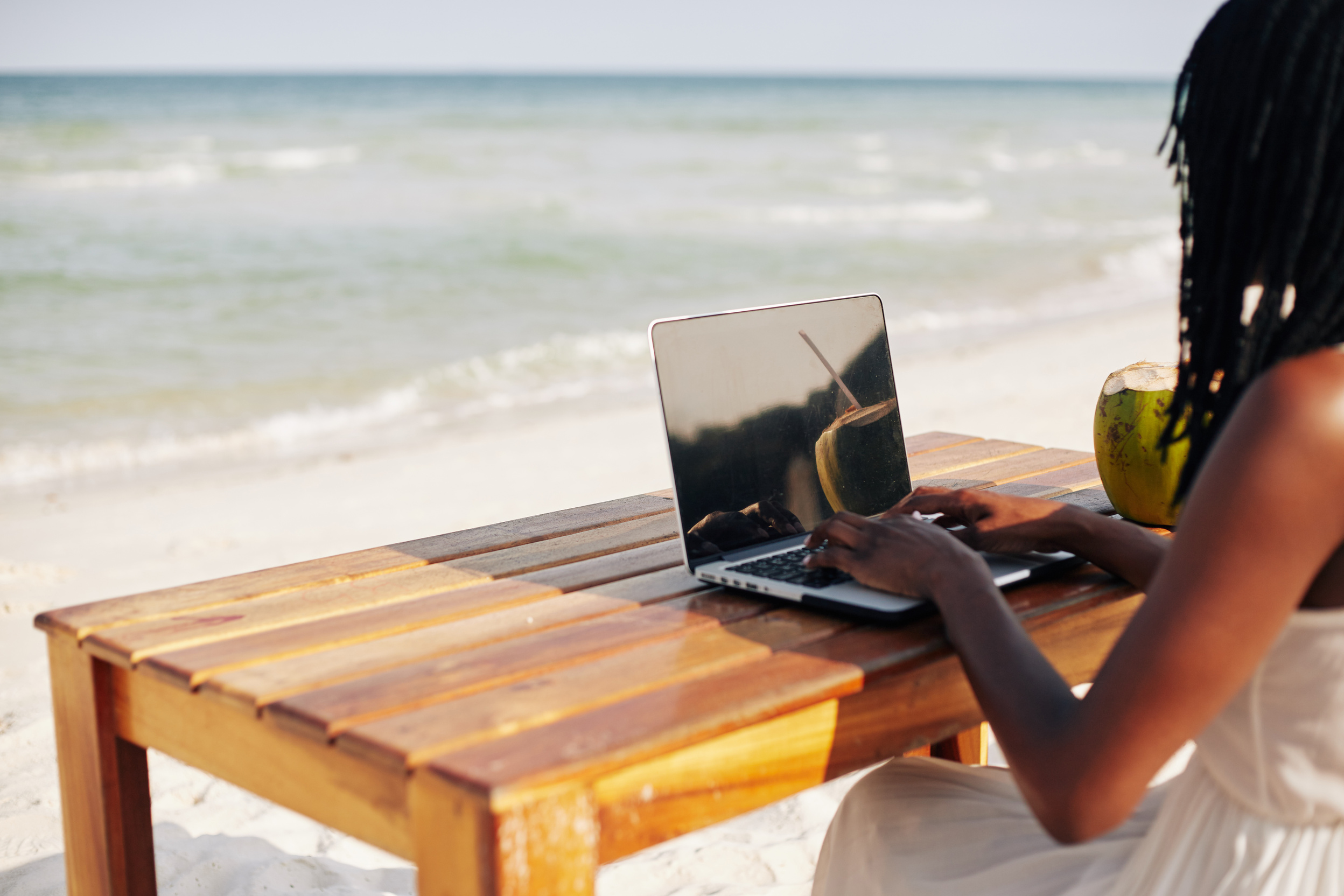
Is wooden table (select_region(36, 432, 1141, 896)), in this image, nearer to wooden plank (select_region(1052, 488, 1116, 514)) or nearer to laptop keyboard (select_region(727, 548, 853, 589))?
laptop keyboard (select_region(727, 548, 853, 589))

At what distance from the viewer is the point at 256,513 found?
474cm

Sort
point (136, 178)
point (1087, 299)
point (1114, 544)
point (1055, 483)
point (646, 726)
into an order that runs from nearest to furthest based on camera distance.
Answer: point (646, 726) < point (1114, 544) < point (1055, 483) < point (1087, 299) < point (136, 178)

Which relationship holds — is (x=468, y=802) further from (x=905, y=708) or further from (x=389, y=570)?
(x=389, y=570)

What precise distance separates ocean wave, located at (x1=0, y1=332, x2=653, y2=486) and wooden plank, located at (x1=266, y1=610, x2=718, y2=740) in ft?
16.9

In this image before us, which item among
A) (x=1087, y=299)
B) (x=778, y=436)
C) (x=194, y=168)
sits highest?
(x=194, y=168)

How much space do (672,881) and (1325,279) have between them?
1621 millimetres

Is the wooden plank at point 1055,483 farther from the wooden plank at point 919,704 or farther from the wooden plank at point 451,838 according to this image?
the wooden plank at point 451,838

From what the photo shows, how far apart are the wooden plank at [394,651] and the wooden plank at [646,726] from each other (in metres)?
0.24

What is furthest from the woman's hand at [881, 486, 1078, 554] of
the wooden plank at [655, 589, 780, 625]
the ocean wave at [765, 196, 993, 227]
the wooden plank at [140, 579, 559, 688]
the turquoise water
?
the ocean wave at [765, 196, 993, 227]

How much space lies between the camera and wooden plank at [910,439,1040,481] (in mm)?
2118

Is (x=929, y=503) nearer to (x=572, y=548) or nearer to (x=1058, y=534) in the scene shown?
(x=1058, y=534)

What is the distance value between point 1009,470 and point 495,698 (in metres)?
1.31

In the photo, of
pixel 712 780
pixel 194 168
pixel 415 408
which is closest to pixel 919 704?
pixel 712 780

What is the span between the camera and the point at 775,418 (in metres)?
1.59
